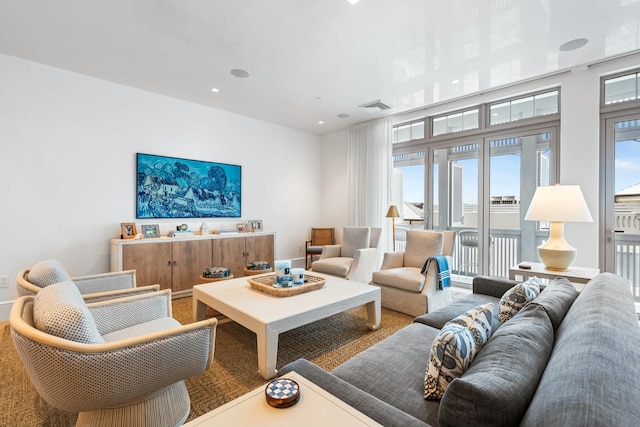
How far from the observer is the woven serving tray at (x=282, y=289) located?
253 cm

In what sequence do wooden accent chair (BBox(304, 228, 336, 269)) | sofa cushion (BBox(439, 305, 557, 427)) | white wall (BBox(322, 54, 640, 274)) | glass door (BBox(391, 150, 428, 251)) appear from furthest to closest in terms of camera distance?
wooden accent chair (BBox(304, 228, 336, 269))
glass door (BBox(391, 150, 428, 251))
white wall (BBox(322, 54, 640, 274))
sofa cushion (BBox(439, 305, 557, 427))

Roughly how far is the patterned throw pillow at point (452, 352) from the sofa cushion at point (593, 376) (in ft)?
0.84

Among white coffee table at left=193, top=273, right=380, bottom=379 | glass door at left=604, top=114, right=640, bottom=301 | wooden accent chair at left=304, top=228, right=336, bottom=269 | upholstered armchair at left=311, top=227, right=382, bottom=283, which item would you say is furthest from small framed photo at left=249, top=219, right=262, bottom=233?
glass door at left=604, top=114, right=640, bottom=301

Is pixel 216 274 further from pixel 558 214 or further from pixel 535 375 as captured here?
pixel 558 214

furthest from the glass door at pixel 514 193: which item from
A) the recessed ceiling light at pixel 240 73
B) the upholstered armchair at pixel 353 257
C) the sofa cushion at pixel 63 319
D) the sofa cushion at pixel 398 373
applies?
the sofa cushion at pixel 63 319

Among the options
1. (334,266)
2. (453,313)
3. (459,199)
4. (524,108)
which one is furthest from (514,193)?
(453,313)

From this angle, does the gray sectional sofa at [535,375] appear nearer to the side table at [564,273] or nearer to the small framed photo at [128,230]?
the side table at [564,273]

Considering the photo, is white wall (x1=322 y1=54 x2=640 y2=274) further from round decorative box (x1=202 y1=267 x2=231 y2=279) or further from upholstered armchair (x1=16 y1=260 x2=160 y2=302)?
upholstered armchair (x1=16 y1=260 x2=160 y2=302)

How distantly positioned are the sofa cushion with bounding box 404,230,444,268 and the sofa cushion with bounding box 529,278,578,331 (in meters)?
1.76

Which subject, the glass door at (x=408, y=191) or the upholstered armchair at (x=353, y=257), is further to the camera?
the glass door at (x=408, y=191)

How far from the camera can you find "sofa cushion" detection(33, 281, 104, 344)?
1.13 meters

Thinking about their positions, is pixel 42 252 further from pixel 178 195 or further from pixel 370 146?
pixel 370 146

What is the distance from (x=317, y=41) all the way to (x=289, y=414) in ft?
9.50

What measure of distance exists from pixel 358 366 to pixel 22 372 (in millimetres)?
2379
